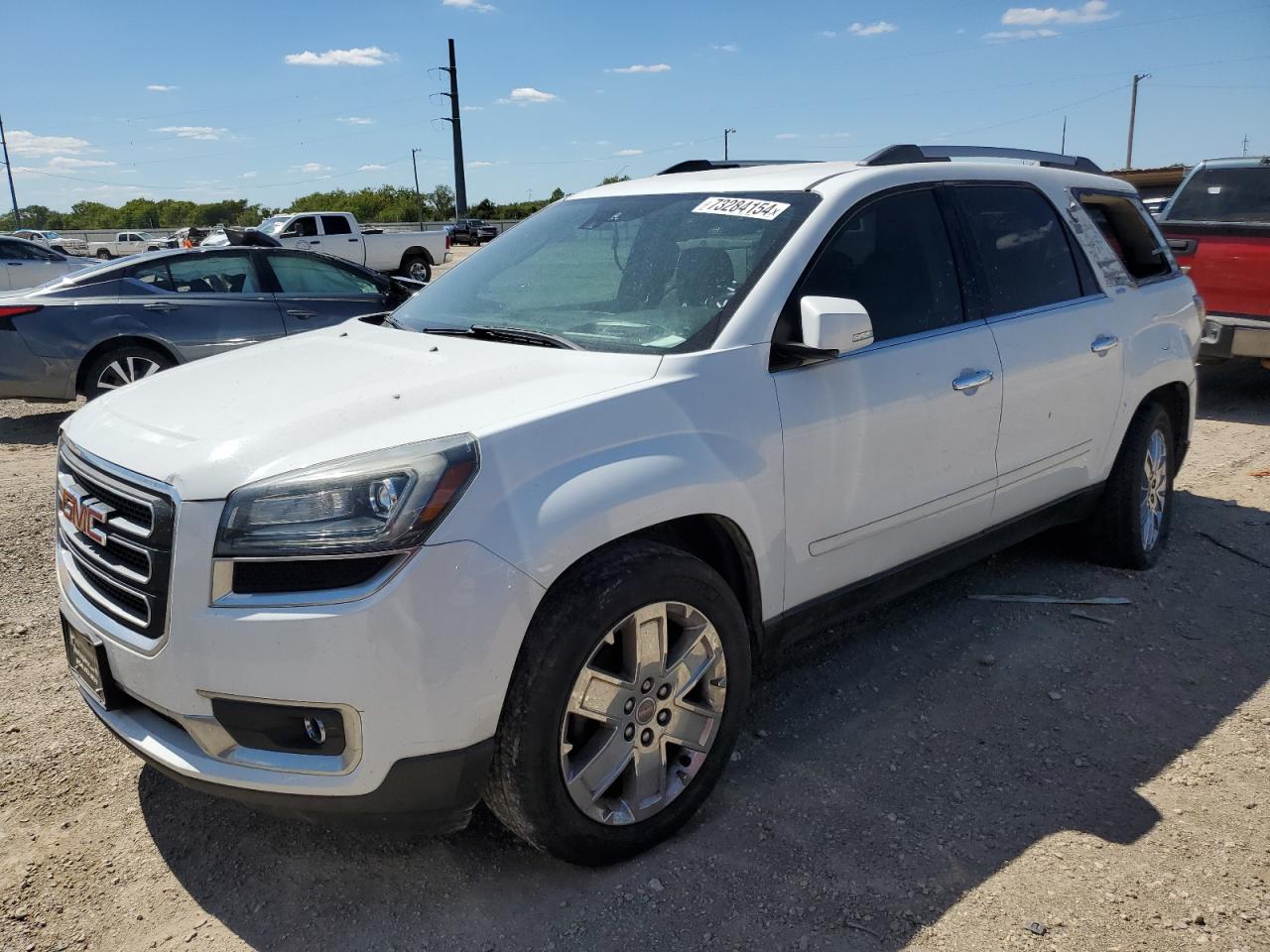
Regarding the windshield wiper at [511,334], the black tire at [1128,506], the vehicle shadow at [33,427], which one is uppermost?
the windshield wiper at [511,334]

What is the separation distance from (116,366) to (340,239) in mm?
18068

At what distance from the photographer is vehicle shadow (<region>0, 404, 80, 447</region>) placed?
8570 millimetres

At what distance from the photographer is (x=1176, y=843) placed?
2.87 metres

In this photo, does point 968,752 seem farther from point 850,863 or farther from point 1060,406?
point 1060,406

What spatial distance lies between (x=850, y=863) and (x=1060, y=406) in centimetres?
217

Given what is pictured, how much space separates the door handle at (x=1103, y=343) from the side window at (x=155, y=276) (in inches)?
296

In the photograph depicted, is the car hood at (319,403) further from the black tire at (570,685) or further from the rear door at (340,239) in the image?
the rear door at (340,239)

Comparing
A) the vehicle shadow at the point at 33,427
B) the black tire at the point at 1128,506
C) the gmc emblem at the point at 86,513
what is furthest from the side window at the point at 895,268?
the vehicle shadow at the point at 33,427

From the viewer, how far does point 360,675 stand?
2248 millimetres

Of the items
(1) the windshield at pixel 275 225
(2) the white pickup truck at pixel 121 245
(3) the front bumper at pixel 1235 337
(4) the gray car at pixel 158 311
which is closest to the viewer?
(3) the front bumper at pixel 1235 337

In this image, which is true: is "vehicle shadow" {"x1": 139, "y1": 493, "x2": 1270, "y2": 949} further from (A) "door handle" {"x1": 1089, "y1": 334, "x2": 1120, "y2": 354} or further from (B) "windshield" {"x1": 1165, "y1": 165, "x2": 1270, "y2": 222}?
(B) "windshield" {"x1": 1165, "y1": 165, "x2": 1270, "y2": 222}

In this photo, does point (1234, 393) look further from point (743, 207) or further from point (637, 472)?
point (637, 472)

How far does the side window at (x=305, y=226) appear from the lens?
2569cm

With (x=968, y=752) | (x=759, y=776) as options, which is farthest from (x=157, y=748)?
(x=968, y=752)
